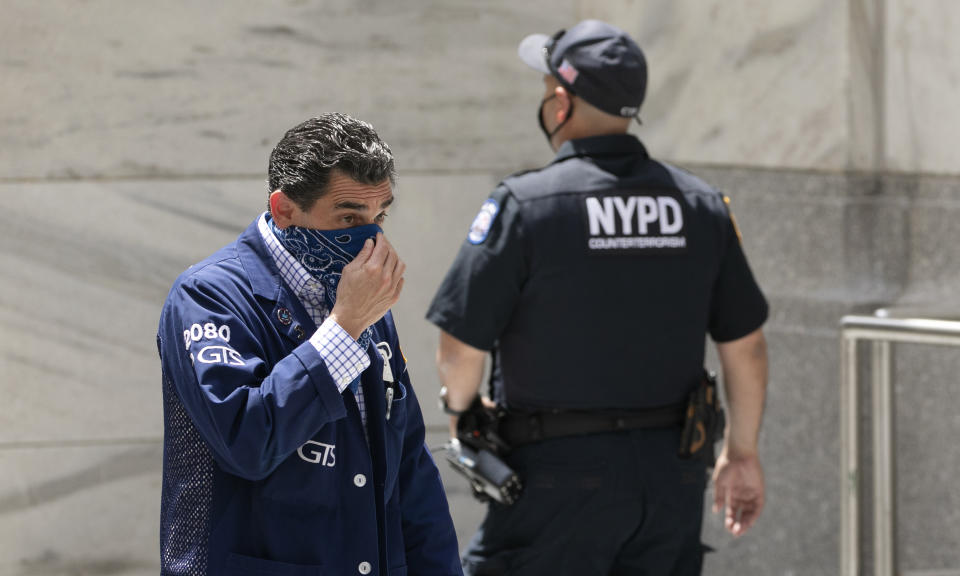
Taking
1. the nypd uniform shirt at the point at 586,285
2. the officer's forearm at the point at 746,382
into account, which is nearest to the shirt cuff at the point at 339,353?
the nypd uniform shirt at the point at 586,285

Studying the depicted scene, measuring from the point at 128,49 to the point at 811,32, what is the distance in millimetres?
2451

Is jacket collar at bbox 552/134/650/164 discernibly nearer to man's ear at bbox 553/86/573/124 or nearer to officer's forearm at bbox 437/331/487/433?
man's ear at bbox 553/86/573/124

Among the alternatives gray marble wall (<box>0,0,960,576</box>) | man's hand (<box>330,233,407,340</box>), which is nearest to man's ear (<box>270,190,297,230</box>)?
man's hand (<box>330,233,407,340</box>)

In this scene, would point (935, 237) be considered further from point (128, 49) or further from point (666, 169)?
point (128, 49)

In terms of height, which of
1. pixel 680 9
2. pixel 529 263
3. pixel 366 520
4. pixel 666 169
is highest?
pixel 680 9

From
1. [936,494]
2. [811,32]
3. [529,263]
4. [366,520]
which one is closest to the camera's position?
[366,520]

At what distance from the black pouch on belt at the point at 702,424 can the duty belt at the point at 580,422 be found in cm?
4

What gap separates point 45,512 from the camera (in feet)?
13.7

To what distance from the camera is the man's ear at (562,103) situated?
3.23 metres

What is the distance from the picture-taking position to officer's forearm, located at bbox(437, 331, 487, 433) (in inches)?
123

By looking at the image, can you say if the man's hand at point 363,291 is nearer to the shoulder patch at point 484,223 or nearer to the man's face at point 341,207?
the man's face at point 341,207

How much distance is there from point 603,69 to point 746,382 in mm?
958

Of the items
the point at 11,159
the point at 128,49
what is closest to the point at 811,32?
the point at 128,49

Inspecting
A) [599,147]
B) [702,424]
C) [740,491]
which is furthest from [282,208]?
[740,491]
